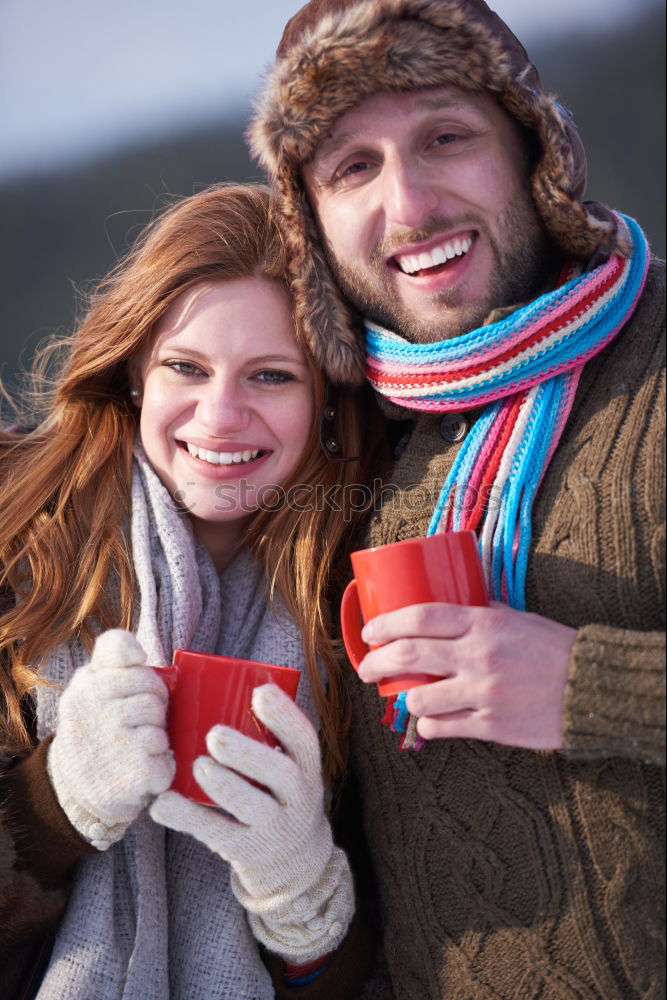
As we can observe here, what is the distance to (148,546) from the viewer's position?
1782 mm

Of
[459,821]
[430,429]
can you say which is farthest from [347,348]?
[459,821]

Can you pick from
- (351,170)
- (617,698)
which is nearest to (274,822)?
(617,698)

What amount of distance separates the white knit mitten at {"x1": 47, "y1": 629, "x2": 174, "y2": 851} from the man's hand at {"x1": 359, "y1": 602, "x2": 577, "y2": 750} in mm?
387

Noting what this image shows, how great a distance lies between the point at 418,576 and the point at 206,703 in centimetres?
40

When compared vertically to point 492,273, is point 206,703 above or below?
below

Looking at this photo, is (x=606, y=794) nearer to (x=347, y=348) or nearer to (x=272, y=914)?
(x=272, y=914)

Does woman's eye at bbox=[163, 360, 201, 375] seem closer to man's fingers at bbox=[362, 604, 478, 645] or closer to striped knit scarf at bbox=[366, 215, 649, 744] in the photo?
striped knit scarf at bbox=[366, 215, 649, 744]

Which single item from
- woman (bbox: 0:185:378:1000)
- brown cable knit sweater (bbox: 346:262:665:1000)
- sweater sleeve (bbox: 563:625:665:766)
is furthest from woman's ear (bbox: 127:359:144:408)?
sweater sleeve (bbox: 563:625:665:766)

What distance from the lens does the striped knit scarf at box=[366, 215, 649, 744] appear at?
152cm

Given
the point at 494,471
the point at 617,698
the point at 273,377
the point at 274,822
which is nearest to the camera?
the point at 617,698

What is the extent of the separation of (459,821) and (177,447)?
954 mm

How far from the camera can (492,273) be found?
1.68 meters

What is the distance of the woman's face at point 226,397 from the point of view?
1.72 meters

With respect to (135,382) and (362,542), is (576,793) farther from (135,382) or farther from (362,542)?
(135,382)
